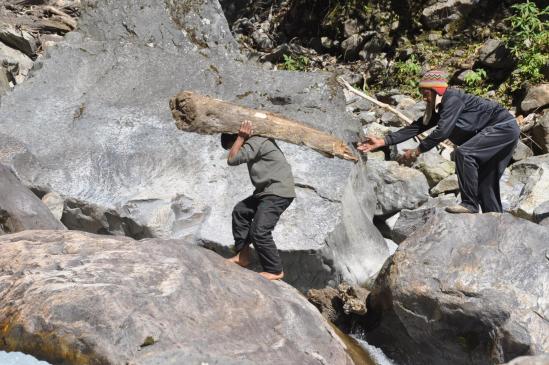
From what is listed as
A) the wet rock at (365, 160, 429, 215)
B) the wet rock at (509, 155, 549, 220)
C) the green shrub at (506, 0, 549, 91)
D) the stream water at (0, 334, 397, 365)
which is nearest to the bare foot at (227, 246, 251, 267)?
the stream water at (0, 334, 397, 365)

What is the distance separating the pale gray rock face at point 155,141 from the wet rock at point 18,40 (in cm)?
285

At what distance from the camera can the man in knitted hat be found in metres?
5.83

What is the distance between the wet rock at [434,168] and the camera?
899 cm

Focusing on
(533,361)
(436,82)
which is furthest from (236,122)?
(533,361)

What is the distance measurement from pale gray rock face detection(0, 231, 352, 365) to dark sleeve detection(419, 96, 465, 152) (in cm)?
177

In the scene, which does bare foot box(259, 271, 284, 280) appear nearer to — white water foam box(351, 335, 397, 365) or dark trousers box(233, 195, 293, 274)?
dark trousers box(233, 195, 293, 274)

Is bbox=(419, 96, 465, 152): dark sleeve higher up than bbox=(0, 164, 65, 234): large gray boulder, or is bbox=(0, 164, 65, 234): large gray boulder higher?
bbox=(419, 96, 465, 152): dark sleeve

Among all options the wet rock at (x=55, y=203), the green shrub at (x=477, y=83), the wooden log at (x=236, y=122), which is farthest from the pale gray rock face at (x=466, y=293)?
the green shrub at (x=477, y=83)

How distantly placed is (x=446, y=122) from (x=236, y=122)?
5.33 feet

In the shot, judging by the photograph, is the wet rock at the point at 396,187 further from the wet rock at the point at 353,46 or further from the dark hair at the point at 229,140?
the wet rock at the point at 353,46

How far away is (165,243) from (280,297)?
807 millimetres

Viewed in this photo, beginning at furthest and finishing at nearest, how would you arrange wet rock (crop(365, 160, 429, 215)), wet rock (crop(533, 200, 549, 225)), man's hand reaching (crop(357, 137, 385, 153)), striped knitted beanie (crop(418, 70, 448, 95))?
1. wet rock (crop(365, 160, 429, 215))
2. wet rock (crop(533, 200, 549, 225))
3. man's hand reaching (crop(357, 137, 385, 153))
4. striped knitted beanie (crop(418, 70, 448, 95))

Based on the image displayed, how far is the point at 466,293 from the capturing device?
5.08 metres

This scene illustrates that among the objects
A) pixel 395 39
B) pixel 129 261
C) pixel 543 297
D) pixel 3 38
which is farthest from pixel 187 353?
pixel 395 39
